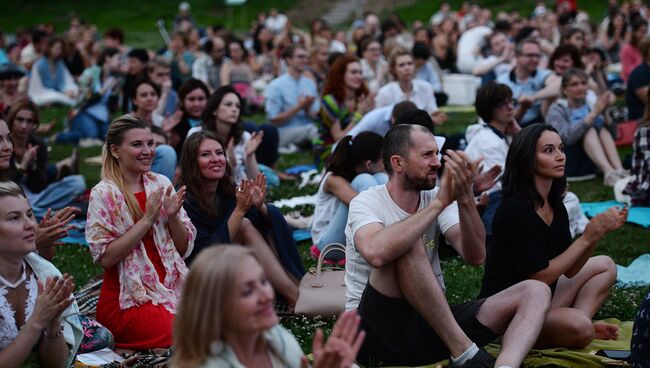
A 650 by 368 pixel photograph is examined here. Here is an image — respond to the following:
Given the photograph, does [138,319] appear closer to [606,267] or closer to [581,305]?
[581,305]

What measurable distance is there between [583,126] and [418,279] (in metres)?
5.81

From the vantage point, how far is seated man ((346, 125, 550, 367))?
462 cm

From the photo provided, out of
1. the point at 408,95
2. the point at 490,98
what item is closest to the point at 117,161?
the point at 490,98

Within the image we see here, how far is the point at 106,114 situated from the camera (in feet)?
45.4

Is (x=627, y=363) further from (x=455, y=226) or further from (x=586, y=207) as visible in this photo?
(x=586, y=207)

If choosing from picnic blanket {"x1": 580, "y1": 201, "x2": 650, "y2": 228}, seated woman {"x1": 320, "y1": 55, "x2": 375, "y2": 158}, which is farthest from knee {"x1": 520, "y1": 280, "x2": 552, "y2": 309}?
seated woman {"x1": 320, "y1": 55, "x2": 375, "y2": 158}

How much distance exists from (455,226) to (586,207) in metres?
4.21

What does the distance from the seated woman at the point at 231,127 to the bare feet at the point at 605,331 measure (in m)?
3.80

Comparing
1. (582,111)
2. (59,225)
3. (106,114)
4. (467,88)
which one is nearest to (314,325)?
(59,225)

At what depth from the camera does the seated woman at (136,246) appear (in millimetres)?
5453

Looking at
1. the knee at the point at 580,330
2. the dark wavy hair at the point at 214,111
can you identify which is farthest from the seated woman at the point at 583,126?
the knee at the point at 580,330

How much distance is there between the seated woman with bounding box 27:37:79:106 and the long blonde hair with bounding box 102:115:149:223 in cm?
1220

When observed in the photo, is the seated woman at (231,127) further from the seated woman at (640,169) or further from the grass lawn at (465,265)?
the seated woman at (640,169)

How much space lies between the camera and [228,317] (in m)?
3.18
